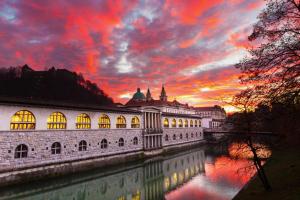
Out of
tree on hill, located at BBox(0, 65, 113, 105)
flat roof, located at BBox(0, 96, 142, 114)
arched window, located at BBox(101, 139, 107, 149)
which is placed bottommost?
arched window, located at BBox(101, 139, 107, 149)

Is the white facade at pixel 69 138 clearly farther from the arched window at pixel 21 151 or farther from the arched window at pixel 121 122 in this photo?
the arched window at pixel 121 122

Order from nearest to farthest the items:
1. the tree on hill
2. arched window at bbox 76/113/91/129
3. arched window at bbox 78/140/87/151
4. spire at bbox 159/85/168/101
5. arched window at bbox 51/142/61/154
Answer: arched window at bbox 51/142/61/154, arched window at bbox 78/140/87/151, arched window at bbox 76/113/91/129, the tree on hill, spire at bbox 159/85/168/101

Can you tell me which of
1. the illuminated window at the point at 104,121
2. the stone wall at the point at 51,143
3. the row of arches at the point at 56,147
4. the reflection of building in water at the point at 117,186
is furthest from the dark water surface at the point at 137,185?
the illuminated window at the point at 104,121

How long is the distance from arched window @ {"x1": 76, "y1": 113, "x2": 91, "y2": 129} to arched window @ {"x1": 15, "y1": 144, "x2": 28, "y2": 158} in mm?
9573

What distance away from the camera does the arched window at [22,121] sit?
103 ft

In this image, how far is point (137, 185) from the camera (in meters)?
33.0

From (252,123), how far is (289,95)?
29.1 ft

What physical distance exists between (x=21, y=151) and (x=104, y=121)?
1695 centimetres

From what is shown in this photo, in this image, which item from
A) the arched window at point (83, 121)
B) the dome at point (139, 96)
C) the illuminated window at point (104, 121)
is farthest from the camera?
the dome at point (139, 96)

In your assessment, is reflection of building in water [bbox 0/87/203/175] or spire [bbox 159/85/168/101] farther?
spire [bbox 159/85/168/101]

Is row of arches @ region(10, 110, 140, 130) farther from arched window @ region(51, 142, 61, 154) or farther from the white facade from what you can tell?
arched window @ region(51, 142, 61, 154)

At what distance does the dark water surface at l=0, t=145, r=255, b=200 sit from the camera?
89.1 ft

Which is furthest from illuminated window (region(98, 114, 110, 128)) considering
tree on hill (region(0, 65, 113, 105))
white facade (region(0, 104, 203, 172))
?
tree on hill (region(0, 65, 113, 105))

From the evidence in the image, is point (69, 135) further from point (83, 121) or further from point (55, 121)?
point (83, 121)
